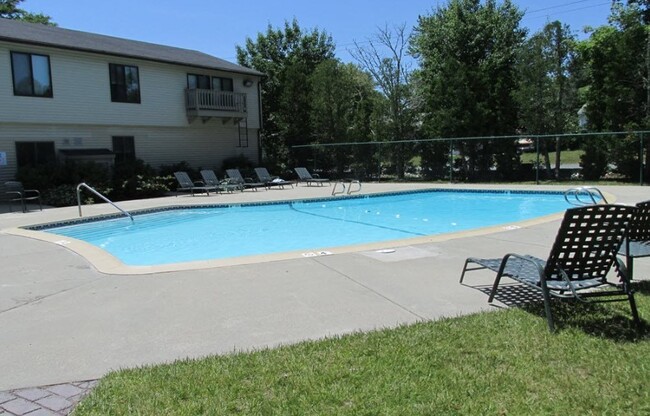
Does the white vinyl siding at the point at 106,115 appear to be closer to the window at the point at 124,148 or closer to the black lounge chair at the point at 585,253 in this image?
the window at the point at 124,148

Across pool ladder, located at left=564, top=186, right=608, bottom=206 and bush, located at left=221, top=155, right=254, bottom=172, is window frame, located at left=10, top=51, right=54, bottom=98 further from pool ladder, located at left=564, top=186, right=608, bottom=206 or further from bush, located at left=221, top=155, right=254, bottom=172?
pool ladder, located at left=564, top=186, right=608, bottom=206

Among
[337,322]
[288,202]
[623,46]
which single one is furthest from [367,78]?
[337,322]

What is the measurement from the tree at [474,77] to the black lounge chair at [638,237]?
17.7 metres

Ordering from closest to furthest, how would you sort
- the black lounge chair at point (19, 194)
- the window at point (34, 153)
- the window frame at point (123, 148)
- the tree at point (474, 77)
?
the black lounge chair at point (19, 194) < the window at point (34, 153) < the window frame at point (123, 148) < the tree at point (474, 77)

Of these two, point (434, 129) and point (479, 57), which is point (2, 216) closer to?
point (434, 129)

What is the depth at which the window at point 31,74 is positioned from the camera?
1719cm

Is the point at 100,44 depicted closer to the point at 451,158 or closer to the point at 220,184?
the point at 220,184

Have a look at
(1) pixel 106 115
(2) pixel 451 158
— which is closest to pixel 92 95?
(1) pixel 106 115

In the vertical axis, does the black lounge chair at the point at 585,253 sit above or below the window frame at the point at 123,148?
below

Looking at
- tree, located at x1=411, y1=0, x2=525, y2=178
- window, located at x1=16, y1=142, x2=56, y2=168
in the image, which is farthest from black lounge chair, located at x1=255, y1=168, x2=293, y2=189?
window, located at x1=16, y1=142, x2=56, y2=168

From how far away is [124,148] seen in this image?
829 inches

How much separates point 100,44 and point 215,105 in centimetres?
537

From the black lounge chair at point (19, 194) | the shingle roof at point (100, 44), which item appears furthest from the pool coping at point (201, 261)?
the shingle roof at point (100, 44)

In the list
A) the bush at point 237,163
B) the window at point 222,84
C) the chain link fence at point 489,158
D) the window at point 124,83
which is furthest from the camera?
the bush at point 237,163
